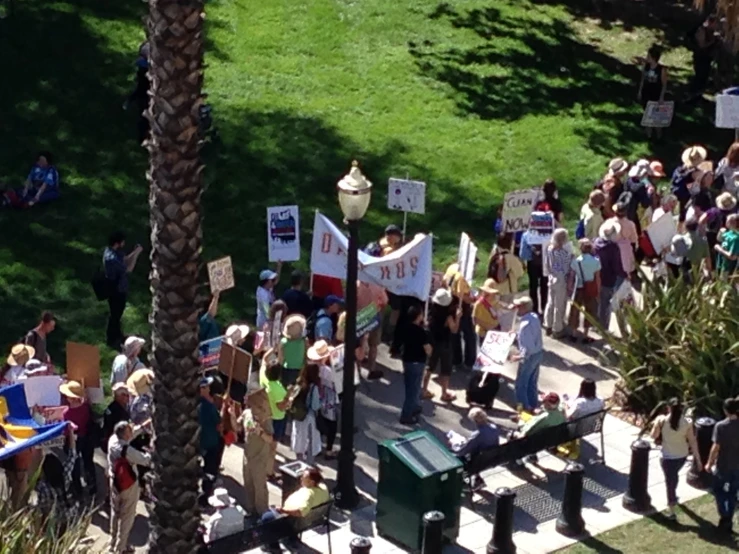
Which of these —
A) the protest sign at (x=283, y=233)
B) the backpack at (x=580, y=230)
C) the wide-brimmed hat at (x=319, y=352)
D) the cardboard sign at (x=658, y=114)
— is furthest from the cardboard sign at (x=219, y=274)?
the cardboard sign at (x=658, y=114)

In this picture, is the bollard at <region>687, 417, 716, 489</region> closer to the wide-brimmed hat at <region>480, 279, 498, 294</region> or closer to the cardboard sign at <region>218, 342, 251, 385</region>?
the wide-brimmed hat at <region>480, 279, 498, 294</region>

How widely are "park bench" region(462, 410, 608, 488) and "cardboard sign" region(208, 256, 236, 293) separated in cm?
347

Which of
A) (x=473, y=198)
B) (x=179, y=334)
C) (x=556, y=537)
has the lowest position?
(x=556, y=537)

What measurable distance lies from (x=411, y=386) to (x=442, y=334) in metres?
0.88

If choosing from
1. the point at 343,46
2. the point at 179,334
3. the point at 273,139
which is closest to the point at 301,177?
the point at 273,139

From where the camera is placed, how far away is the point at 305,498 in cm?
1452

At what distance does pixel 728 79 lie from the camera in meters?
26.6

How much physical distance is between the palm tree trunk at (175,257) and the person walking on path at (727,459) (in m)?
5.97

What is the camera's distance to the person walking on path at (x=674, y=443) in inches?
617

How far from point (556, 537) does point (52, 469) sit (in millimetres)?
4944

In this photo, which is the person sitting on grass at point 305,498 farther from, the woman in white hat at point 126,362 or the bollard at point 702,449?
the bollard at point 702,449

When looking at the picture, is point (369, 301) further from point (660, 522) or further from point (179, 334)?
point (179, 334)

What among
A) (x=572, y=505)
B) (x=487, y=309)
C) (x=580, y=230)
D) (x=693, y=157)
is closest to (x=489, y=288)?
(x=487, y=309)

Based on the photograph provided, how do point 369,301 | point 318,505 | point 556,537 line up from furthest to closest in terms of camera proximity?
point 369,301
point 556,537
point 318,505
